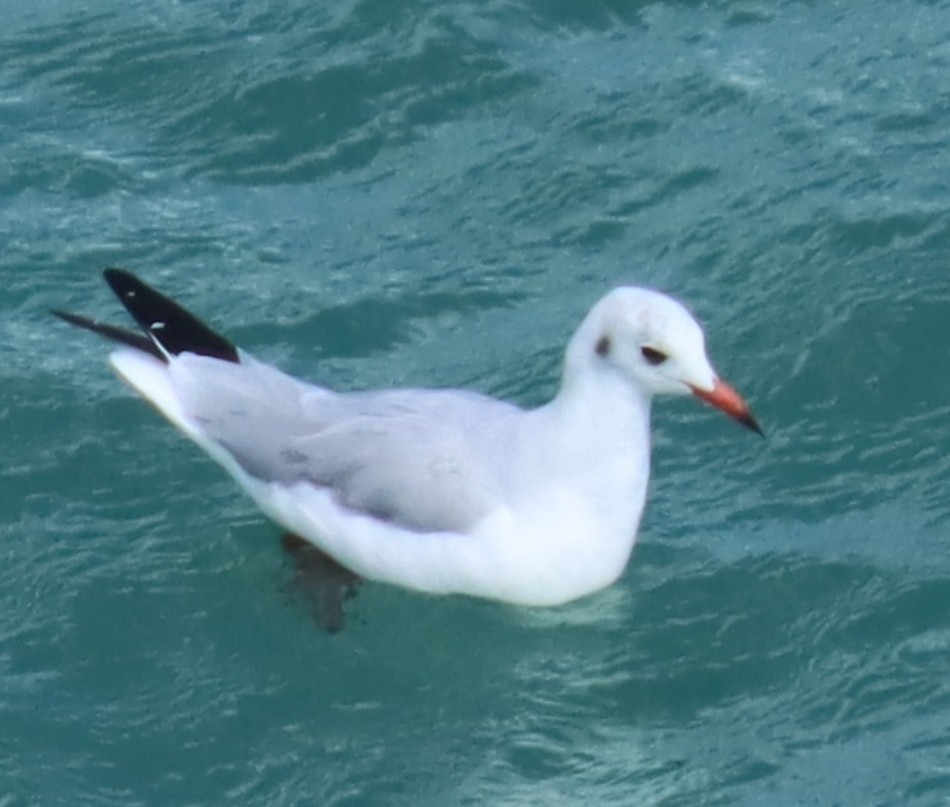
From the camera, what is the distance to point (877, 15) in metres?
11.1

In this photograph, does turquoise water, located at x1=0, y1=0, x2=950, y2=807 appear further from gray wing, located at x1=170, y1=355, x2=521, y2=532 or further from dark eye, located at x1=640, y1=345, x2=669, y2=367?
dark eye, located at x1=640, y1=345, x2=669, y2=367

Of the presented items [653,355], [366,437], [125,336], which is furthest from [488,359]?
[653,355]

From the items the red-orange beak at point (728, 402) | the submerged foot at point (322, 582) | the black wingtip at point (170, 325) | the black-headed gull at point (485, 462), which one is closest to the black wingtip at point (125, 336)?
the black wingtip at point (170, 325)

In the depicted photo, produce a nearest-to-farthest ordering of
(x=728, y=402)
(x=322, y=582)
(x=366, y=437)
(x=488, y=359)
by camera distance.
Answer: (x=728, y=402) → (x=366, y=437) → (x=322, y=582) → (x=488, y=359)

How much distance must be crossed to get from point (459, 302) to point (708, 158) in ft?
4.77

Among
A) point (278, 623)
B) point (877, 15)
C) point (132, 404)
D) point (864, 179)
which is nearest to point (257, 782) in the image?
point (278, 623)

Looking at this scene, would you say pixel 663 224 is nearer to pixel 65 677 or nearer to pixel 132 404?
pixel 132 404

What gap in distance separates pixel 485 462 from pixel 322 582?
818mm

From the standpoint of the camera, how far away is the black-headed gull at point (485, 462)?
7.59 m

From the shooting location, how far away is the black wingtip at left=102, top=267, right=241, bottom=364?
8.41m

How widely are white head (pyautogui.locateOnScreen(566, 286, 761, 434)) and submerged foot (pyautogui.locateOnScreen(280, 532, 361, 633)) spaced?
1.29 meters

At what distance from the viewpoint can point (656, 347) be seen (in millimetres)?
7492

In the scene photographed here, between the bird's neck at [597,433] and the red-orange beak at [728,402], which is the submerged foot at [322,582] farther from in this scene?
the red-orange beak at [728,402]

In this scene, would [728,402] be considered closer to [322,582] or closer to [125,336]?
[322,582]
